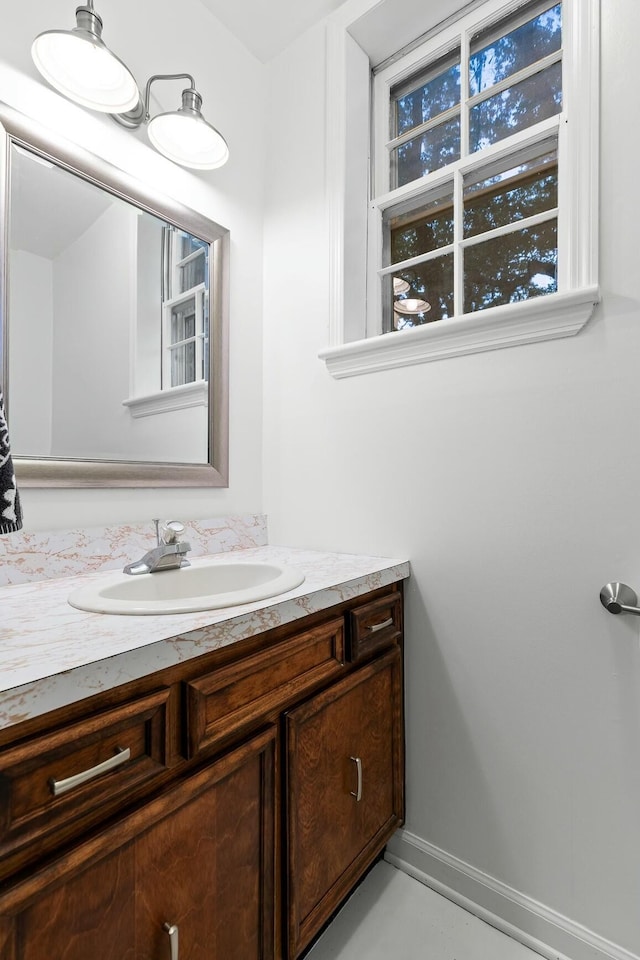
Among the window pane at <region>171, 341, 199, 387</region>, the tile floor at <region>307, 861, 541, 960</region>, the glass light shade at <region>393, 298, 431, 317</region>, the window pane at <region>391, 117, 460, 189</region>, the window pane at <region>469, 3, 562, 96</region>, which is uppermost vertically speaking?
the window pane at <region>469, 3, 562, 96</region>

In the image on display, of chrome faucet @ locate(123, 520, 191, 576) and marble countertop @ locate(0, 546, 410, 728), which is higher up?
chrome faucet @ locate(123, 520, 191, 576)

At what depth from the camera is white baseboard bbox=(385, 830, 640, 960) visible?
3.63 ft

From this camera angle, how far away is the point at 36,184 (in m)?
1.18

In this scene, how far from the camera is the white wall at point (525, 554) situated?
1.09m

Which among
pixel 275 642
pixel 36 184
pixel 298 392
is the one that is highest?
pixel 36 184

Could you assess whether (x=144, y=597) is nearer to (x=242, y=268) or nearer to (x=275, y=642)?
(x=275, y=642)

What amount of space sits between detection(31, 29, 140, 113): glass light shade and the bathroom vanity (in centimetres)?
117

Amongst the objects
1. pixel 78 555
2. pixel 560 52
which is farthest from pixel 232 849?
pixel 560 52

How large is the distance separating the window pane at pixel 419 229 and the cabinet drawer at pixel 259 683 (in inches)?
47.1

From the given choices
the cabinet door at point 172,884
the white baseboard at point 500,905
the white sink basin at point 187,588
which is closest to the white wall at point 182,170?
the white sink basin at point 187,588

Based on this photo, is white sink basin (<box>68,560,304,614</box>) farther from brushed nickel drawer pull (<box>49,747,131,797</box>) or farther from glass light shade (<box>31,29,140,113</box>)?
glass light shade (<box>31,29,140,113</box>)

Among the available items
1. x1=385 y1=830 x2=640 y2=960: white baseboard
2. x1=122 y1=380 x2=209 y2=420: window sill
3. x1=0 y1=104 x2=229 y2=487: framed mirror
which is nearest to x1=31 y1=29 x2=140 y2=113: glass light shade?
x1=0 y1=104 x2=229 y2=487: framed mirror

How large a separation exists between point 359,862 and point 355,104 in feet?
7.22

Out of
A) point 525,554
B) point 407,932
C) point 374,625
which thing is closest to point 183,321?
point 374,625
